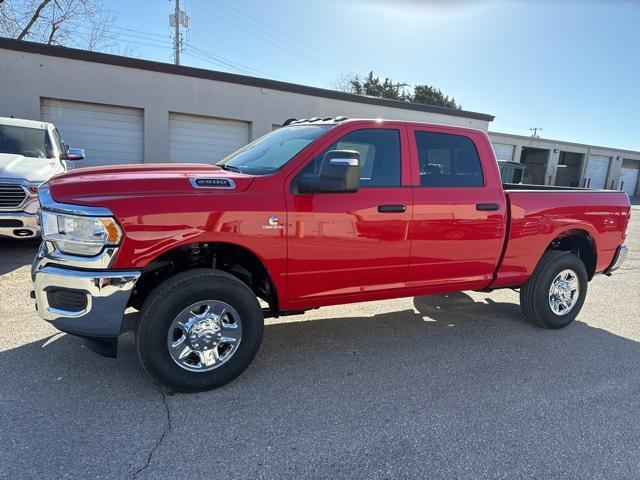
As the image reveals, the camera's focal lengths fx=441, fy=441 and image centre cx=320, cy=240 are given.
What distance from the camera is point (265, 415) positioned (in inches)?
117

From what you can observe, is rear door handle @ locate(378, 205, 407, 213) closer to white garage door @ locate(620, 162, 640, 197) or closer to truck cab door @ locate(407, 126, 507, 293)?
truck cab door @ locate(407, 126, 507, 293)

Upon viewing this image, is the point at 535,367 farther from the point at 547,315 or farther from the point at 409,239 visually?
the point at 409,239

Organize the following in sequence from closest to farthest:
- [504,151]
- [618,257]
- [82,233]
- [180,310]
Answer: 1. [82,233]
2. [180,310]
3. [618,257]
4. [504,151]

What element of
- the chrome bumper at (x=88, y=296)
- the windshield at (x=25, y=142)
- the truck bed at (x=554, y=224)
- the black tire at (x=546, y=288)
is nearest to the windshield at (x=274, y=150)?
the chrome bumper at (x=88, y=296)


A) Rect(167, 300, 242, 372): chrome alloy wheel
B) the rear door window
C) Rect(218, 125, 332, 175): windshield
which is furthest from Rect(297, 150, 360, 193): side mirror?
Rect(167, 300, 242, 372): chrome alloy wheel

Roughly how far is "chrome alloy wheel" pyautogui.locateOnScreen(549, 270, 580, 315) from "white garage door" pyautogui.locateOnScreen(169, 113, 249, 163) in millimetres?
11966

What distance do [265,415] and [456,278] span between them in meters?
2.27

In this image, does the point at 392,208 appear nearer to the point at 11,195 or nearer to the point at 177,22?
the point at 11,195

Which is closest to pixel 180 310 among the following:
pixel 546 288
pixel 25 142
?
pixel 546 288

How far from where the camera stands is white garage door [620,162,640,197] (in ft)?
138

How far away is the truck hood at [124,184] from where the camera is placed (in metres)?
2.85

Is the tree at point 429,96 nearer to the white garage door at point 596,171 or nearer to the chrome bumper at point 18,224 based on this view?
the white garage door at point 596,171

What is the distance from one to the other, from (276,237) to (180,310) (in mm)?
851

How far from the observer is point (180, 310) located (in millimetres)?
3059
